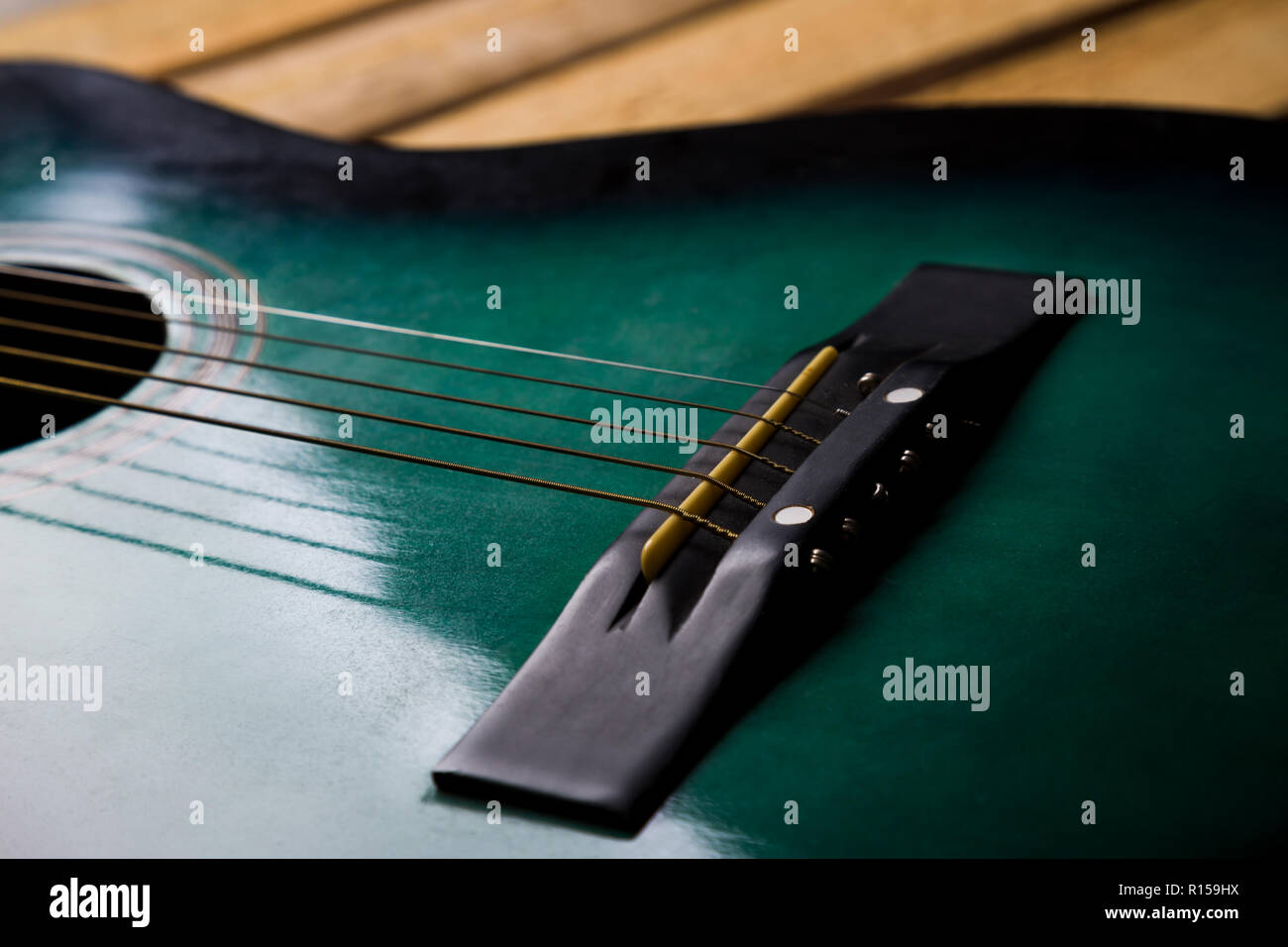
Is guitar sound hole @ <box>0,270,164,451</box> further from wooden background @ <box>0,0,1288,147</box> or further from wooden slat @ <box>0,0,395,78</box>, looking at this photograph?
wooden slat @ <box>0,0,395,78</box>

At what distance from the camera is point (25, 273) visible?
1.27 meters

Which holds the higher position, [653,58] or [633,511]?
[653,58]

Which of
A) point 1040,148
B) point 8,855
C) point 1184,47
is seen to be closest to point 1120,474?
point 1040,148

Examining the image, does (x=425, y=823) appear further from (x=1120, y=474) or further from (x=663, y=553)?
(x=1120, y=474)

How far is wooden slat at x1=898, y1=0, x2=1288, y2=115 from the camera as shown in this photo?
1.39m

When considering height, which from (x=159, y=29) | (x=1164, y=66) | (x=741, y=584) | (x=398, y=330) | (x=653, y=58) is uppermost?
(x=159, y=29)

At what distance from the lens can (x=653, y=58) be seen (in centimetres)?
165

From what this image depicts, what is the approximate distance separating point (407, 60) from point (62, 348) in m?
0.67

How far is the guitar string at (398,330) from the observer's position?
3.32 feet

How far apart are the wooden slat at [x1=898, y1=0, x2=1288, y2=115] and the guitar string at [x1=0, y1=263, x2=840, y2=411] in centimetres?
51

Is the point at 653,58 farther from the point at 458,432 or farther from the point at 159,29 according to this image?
the point at 458,432

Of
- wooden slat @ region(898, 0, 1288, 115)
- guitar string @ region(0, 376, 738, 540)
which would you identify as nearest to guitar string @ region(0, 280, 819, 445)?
guitar string @ region(0, 376, 738, 540)

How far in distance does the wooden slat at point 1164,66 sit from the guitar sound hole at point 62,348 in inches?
33.1

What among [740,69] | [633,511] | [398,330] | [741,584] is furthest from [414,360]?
[740,69]
